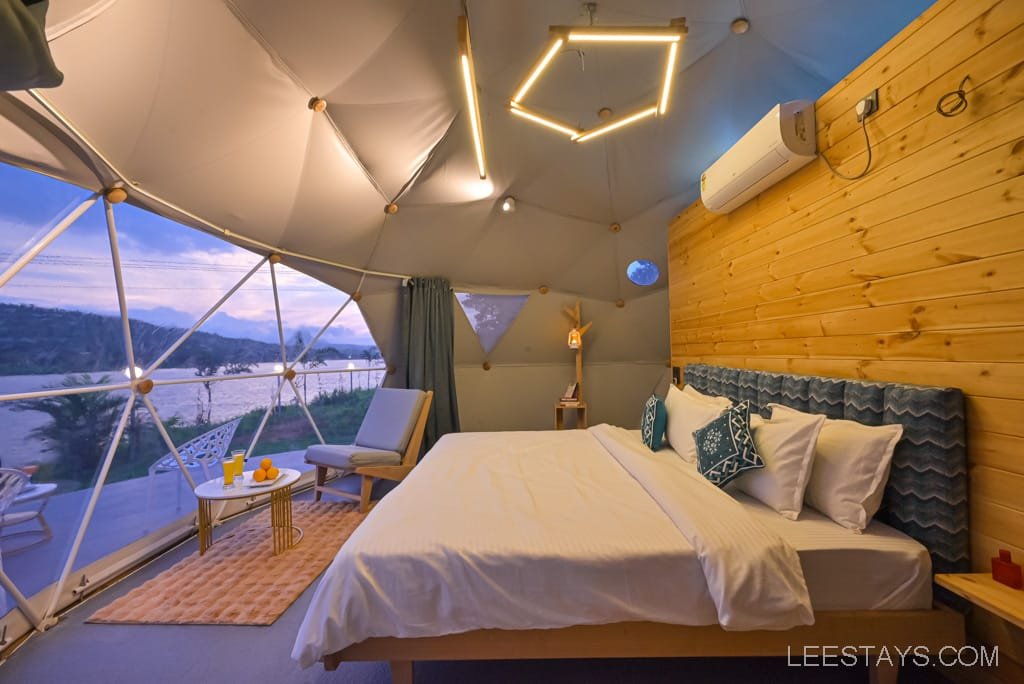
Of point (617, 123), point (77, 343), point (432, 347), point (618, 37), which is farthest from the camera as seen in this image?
point (432, 347)

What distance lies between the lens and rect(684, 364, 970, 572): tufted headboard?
1452 millimetres

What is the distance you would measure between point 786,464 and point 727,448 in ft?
0.82

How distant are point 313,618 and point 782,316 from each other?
2774mm

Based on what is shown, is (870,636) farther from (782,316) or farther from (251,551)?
(251,551)

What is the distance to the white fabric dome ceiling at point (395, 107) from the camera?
1924mm

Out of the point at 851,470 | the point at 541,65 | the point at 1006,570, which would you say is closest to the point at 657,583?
the point at 851,470

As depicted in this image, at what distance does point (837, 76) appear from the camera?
2.92 m

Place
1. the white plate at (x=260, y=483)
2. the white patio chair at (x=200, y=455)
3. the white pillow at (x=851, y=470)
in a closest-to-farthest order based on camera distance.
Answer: the white pillow at (x=851, y=470) < the white plate at (x=260, y=483) < the white patio chair at (x=200, y=455)

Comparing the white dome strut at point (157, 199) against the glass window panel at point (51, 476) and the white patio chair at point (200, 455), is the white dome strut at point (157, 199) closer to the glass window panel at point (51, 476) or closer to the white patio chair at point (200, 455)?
the glass window panel at point (51, 476)

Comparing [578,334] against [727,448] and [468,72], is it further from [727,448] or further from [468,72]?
[468,72]

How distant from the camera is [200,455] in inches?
129

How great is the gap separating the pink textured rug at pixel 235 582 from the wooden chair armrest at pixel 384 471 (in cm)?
42

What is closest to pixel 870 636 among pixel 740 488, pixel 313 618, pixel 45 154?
pixel 740 488

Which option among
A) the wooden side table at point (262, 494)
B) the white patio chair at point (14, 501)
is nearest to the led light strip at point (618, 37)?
the wooden side table at point (262, 494)
